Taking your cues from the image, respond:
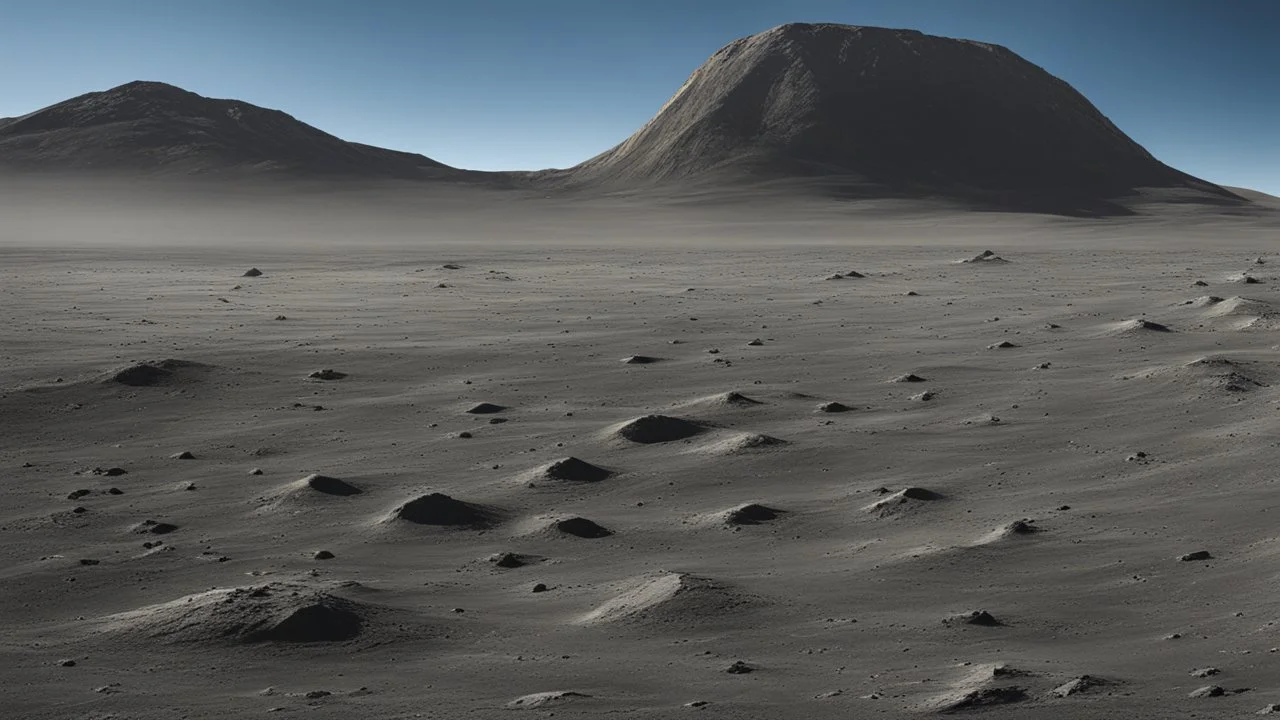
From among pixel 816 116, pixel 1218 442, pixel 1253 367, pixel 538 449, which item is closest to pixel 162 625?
pixel 538 449

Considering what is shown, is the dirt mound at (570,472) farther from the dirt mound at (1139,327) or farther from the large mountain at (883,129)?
the large mountain at (883,129)

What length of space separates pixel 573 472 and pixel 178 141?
316 ft

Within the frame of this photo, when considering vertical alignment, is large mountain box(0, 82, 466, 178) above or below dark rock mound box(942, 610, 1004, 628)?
above

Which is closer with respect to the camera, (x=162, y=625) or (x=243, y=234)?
(x=162, y=625)

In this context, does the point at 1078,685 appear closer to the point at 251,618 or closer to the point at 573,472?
the point at 251,618

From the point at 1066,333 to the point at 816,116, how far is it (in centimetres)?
8214

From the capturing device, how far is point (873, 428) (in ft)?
44.8

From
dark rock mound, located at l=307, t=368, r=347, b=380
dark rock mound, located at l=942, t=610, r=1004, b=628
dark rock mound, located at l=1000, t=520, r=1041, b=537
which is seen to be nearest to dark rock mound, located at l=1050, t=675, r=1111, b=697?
dark rock mound, located at l=942, t=610, r=1004, b=628

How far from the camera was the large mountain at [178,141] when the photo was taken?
96812mm

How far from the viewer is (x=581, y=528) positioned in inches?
400

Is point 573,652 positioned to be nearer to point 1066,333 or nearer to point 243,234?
point 1066,333

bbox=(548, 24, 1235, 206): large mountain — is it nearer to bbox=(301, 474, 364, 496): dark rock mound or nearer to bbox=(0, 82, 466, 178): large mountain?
bbox=(0, 82, 466, 178): large mountain

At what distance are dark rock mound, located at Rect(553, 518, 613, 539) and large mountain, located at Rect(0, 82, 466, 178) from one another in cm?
8899

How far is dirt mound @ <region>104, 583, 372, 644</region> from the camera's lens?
7.70m
